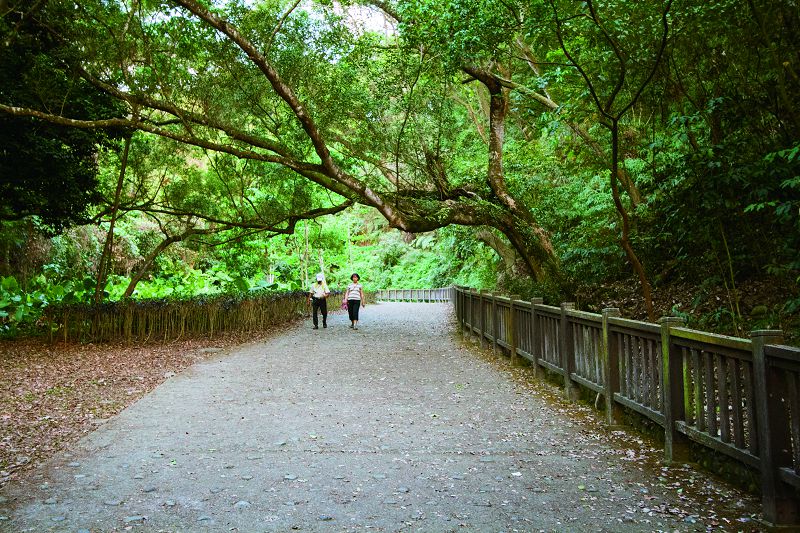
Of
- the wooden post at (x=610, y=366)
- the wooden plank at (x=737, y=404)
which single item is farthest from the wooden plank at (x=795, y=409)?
the wooden post at (x=610, y=366)

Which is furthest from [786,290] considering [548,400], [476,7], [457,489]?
[457,489]

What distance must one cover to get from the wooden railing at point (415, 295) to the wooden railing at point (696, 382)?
33.2 metres

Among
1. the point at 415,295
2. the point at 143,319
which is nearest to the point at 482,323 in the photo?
the point at 143,319

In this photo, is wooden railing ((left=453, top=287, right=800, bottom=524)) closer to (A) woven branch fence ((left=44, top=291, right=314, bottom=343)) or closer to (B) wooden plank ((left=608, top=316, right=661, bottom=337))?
(B) wooden plank ((left=608, top=316, right=661, bottom=337))

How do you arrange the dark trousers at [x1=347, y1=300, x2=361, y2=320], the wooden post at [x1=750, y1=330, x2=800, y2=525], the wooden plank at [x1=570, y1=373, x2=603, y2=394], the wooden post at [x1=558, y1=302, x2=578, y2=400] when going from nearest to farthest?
the wooden post at [x1=750, y1=330, x2=800, y2=525] → the wooden plank at [x1=570, y1=373, x2=603, y2=394] → the wooden post at [x1=558, y1=302, x2=578, y2=400] → the dark trousers at [x1=347, y1=300, x2=361, y2=320]

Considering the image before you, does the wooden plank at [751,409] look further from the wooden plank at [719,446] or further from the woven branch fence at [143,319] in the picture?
the woven branch fence at [143,319]

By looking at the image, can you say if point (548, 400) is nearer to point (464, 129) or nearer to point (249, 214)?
point (249, 214)

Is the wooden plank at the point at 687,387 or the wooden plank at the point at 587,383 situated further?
the wooden plank at the point at 587,383

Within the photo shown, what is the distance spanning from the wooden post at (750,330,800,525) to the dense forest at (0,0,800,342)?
4.25 m

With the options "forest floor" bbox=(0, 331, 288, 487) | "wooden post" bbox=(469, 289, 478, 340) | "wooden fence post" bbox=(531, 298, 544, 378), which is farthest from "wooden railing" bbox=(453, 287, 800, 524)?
"wooden post" bbox=(469, 289, 478, 340)

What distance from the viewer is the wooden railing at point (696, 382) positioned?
132 inches

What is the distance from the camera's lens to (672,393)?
180 inches

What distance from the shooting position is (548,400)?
7.37 m

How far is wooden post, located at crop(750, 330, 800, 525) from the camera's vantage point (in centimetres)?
335
